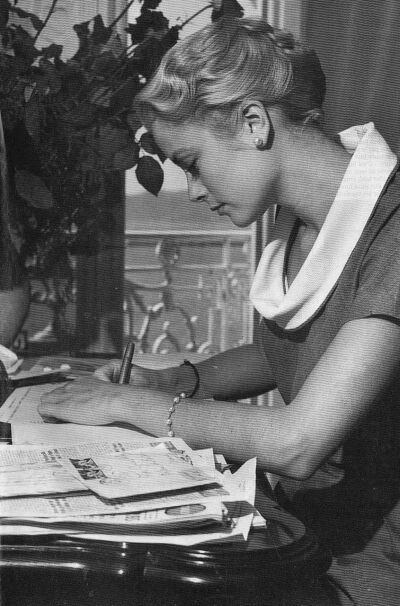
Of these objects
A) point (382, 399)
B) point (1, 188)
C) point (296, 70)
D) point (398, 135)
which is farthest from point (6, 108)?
point (382, 399)

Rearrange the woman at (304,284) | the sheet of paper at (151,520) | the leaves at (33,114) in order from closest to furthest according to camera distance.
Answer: the sheet of paper at (151,520)
the woman at (304,284)
the leaves at (33,114)

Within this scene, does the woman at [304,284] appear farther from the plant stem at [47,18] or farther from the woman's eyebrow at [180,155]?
the plant stem at [47,18]

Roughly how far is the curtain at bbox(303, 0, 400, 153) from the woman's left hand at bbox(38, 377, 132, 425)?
0.48 metres

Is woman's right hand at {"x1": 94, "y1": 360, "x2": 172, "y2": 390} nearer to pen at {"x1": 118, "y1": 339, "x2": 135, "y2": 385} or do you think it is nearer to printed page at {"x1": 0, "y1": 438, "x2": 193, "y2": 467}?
pen at {"x1": 118, "y1": 339, "x2": 135, "y2": 385}

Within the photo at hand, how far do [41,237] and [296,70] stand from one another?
51 centimetres

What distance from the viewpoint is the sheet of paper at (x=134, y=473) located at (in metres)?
0.57

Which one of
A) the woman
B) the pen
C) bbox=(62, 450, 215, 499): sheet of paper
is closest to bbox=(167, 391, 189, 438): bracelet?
the woman

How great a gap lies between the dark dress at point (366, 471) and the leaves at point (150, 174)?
31cm

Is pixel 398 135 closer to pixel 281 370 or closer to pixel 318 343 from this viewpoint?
pixel 318 343

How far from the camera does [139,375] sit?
1.14 metres

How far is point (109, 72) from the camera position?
3.48ft

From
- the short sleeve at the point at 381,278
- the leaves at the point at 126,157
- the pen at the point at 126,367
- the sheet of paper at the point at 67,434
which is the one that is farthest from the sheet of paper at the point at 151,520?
the leaves at the point at 126,157

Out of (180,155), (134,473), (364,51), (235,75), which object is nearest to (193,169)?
(180,155)

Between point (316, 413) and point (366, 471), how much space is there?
193mm
